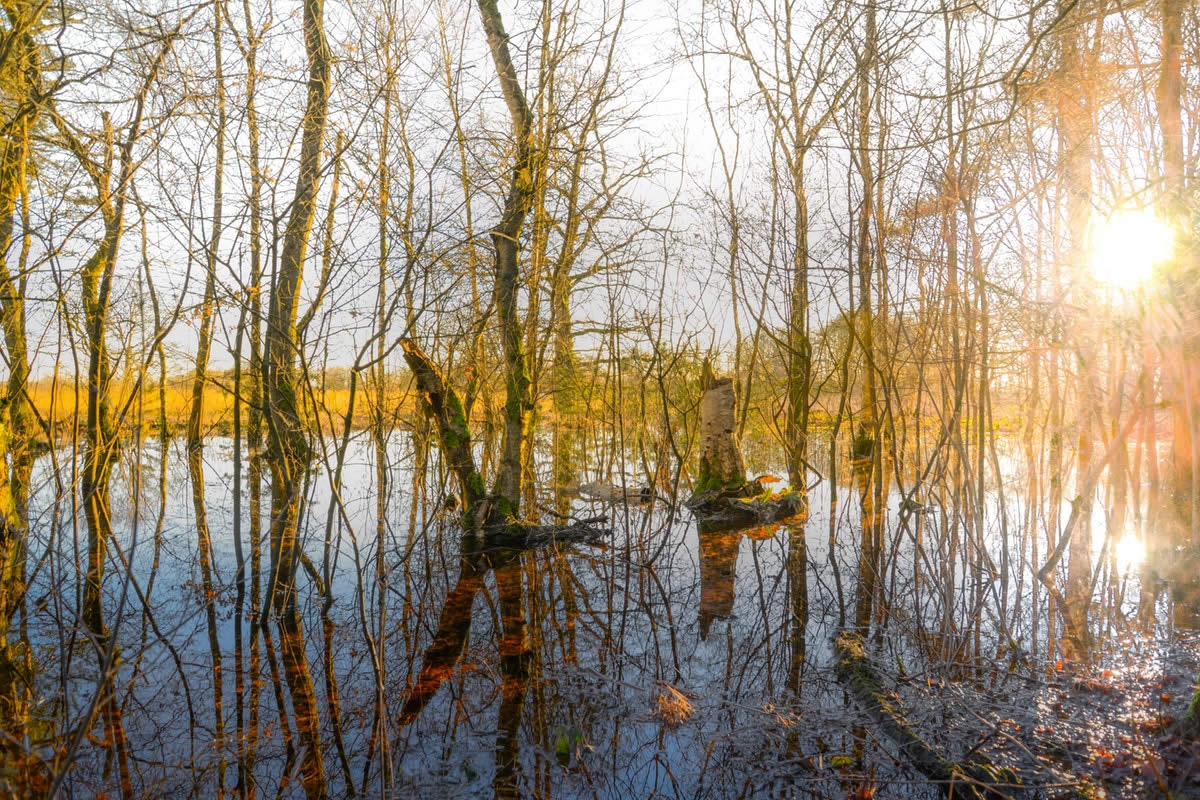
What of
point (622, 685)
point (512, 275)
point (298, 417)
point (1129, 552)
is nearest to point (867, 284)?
point (512, 275)

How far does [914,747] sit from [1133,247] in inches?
184

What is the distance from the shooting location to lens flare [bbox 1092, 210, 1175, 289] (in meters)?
5.23

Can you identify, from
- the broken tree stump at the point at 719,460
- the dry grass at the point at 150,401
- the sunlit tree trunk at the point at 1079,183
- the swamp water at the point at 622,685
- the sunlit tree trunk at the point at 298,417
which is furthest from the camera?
the broken tree stump at the point at 719,460

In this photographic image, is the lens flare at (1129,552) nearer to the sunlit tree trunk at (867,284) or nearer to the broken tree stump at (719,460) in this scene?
the sunlit tree trunk at (867,284)

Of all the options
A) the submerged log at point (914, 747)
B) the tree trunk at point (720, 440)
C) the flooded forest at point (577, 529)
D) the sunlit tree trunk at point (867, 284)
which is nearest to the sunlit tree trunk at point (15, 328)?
the flooded forest at point (577, 529)

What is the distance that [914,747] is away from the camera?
8.95ft

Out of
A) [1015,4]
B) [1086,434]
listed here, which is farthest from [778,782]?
[1086,434]

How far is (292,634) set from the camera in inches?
177

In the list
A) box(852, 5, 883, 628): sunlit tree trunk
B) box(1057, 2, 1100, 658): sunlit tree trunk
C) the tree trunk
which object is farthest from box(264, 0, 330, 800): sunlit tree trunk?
the tree trunk

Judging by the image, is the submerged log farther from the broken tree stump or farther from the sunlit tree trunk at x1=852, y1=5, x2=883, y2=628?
the broken tree stump

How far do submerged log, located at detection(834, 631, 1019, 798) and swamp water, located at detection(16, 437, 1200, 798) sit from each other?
6cm

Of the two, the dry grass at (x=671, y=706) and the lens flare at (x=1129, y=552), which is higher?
the dry grass at (x=671, y=706)

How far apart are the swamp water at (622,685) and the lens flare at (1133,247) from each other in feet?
7.80

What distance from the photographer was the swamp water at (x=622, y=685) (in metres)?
2.73
